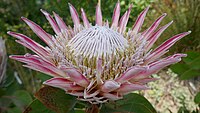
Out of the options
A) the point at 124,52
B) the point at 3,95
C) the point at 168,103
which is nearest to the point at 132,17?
the point at 168,103

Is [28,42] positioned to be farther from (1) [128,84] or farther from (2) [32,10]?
(2) [32,10]

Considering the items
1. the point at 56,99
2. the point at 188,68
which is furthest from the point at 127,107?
the point at 188,68

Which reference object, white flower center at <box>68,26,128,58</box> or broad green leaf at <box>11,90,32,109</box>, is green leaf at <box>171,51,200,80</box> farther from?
broad green leaf at <box>11,90,32,109</box>

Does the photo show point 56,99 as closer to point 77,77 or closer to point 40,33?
point 77,77

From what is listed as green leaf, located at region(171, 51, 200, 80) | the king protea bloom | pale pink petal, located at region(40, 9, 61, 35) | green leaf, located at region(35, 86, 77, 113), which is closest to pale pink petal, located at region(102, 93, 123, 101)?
the king protea bloom

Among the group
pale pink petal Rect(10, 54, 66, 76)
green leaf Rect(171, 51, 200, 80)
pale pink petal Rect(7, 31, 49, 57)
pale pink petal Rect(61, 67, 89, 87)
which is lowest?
pale pink petal Rect(61, 67, 89, 87)

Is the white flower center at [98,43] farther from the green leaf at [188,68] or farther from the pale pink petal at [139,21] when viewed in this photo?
the green leaf at [188,68]
